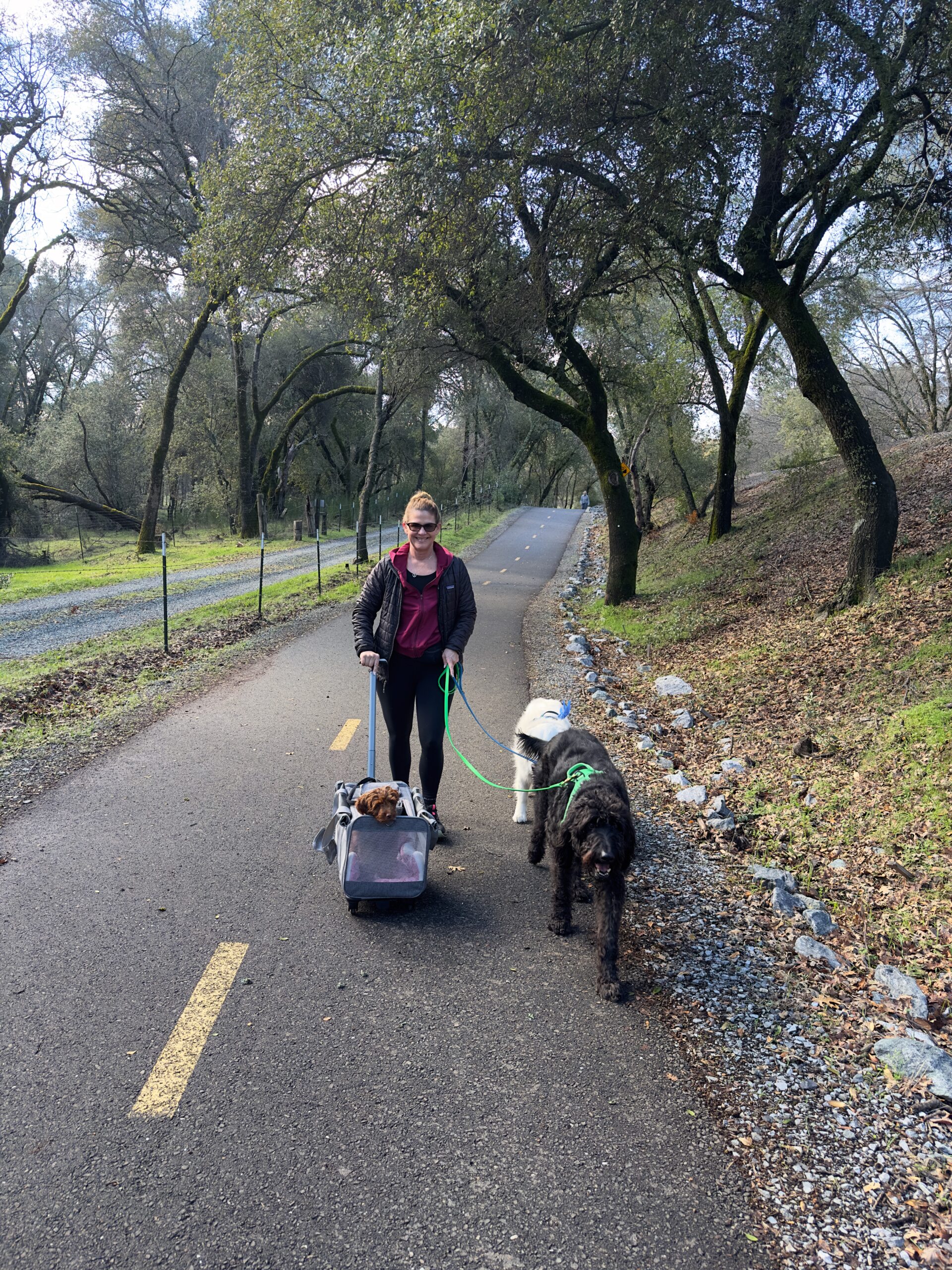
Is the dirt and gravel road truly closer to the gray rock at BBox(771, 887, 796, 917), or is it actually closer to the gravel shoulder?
the gravel shoulder

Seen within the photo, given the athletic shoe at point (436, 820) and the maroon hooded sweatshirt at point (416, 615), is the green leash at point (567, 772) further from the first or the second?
the athletic shoe at point (436, 820)

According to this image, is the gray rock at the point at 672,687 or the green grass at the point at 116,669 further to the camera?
the gray rock at the point at 672,687

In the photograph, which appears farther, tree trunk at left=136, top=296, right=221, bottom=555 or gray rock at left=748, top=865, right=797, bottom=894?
tree trunk at left=136, top=296, right=221, bottom=555

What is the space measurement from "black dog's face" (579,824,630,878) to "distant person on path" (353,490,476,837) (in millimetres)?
1557

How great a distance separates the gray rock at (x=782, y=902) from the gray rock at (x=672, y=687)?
4451mm

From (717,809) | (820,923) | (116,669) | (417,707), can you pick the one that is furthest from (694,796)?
(116,669)

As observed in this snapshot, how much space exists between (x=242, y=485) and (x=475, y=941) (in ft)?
105

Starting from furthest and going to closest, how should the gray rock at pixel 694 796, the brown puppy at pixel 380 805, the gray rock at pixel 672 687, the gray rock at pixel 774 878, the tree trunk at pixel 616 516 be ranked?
the tree trunk at pixel 616 516 < the gray rock at pixel 672 687 < the gray rock at pixel 694 796 < the gray rock at pixel 774 878 < the brown puppy at pixel 380 805

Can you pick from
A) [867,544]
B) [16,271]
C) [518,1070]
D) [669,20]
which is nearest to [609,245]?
[669,20]

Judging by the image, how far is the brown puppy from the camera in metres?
4.08

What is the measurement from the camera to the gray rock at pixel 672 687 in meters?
9.04

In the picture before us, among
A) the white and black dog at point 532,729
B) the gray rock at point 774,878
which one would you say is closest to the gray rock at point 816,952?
the gray rock at point 774,878

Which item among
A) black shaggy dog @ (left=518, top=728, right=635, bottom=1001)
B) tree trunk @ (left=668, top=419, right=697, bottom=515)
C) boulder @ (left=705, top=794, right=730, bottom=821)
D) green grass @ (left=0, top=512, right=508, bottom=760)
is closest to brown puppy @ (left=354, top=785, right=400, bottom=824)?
black shaggy dog @ (left=518, top=728, right=635, bottom=1001)

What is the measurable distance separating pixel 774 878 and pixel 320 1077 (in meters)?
2.99
